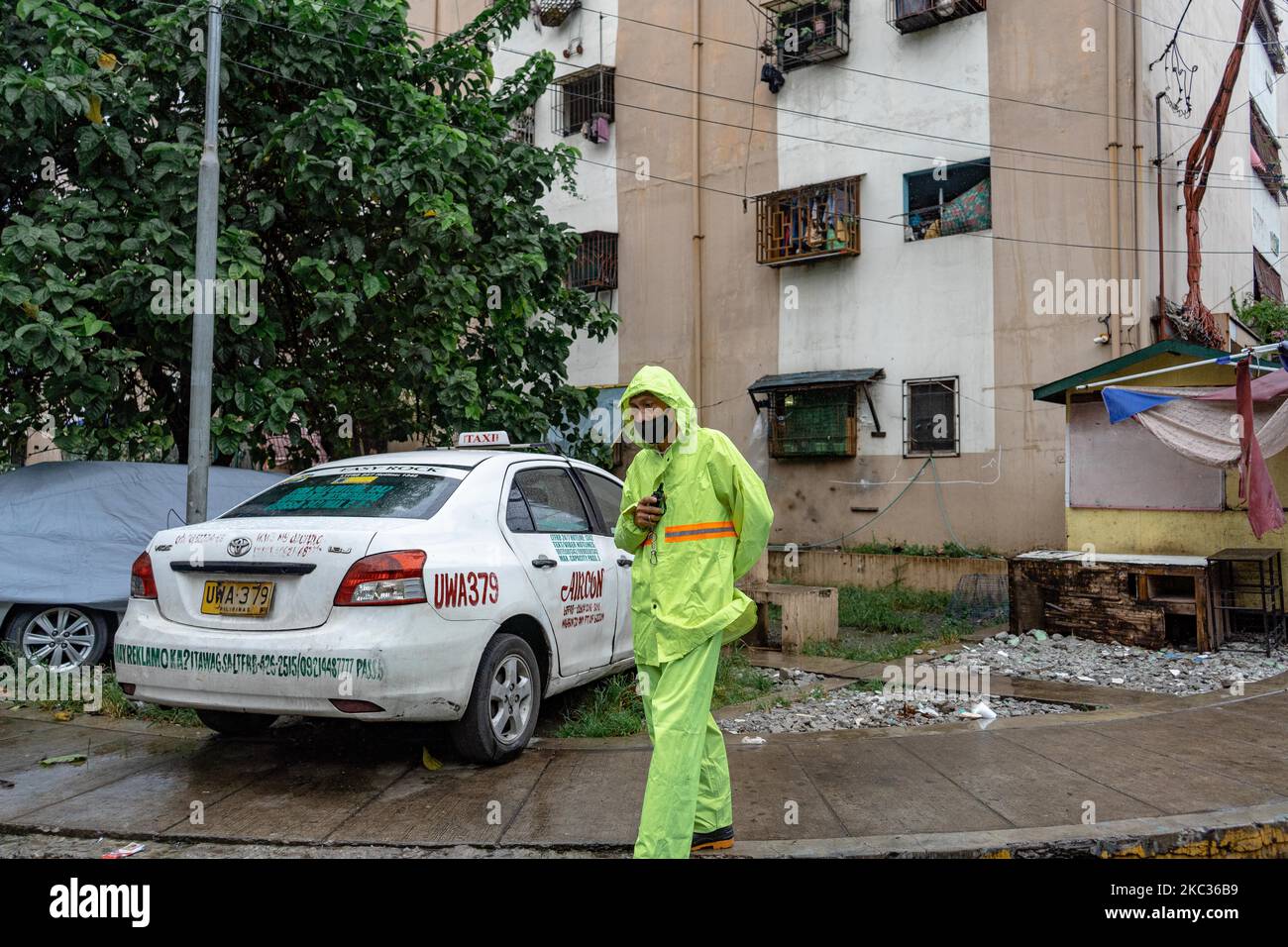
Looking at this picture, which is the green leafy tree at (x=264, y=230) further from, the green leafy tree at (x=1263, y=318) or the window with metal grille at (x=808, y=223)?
the green leafy tree at (x=1263, y=318)

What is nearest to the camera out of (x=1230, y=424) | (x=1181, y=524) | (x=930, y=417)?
(x=1230, y=424)

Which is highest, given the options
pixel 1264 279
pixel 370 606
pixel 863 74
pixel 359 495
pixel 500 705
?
pixel 863 74

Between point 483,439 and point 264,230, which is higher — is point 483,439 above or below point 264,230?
below

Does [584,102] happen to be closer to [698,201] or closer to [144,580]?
[698,201]

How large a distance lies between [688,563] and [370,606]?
5.03ft

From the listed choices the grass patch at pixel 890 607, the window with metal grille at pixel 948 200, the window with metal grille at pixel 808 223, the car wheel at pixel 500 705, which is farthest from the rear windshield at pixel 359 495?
the window with metal grille at pixel 948 200

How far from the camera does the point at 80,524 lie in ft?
24.4

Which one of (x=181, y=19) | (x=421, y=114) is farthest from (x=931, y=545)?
(x=181, y=19)

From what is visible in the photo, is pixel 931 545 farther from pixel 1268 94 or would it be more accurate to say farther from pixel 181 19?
pixel 1268 94

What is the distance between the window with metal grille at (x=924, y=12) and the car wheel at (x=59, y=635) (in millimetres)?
12149

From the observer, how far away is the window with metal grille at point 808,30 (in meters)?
14.4

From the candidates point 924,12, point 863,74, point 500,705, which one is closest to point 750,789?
point 500,705

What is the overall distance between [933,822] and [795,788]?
0.70 meters

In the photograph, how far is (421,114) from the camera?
910cm
